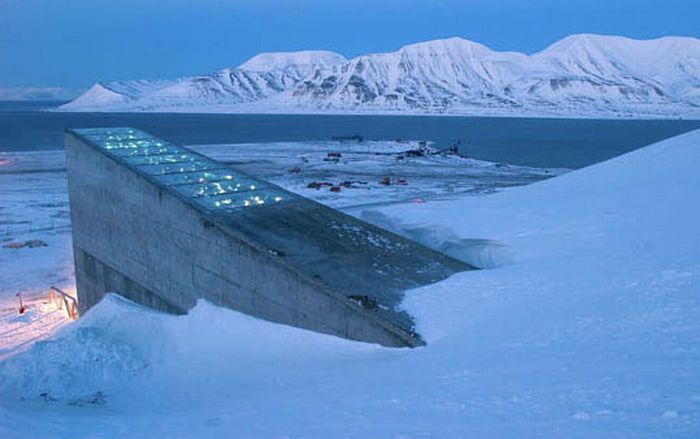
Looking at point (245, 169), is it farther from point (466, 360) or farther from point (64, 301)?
point (466, 360)

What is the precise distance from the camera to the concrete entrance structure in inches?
385

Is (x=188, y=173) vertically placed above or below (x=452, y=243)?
above

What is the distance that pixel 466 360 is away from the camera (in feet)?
23.1

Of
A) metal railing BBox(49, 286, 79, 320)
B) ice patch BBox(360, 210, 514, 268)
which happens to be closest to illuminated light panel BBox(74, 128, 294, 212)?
ice patch BBox(360, 210, 514, 268)

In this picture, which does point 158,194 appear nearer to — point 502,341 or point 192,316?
point 192,316

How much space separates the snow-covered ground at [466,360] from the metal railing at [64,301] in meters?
5.88

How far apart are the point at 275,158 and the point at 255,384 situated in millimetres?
52912

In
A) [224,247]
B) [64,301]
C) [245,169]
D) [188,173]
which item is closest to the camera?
[224,247]

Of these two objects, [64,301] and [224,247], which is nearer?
[224,247]

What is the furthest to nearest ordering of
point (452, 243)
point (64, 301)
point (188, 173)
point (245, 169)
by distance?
1. point (245, 169)
2. point (64, 301)
3. point (188, 173)
4. point (452, 243)

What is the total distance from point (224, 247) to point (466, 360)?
19.3 ft

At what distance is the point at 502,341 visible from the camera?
7422 mm

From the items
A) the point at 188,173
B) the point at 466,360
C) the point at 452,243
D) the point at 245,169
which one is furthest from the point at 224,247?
the point at 245,169

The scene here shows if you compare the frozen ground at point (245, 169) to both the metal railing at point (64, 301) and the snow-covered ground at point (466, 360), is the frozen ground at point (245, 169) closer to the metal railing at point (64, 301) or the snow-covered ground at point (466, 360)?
the metal railing at point (64, 301)
